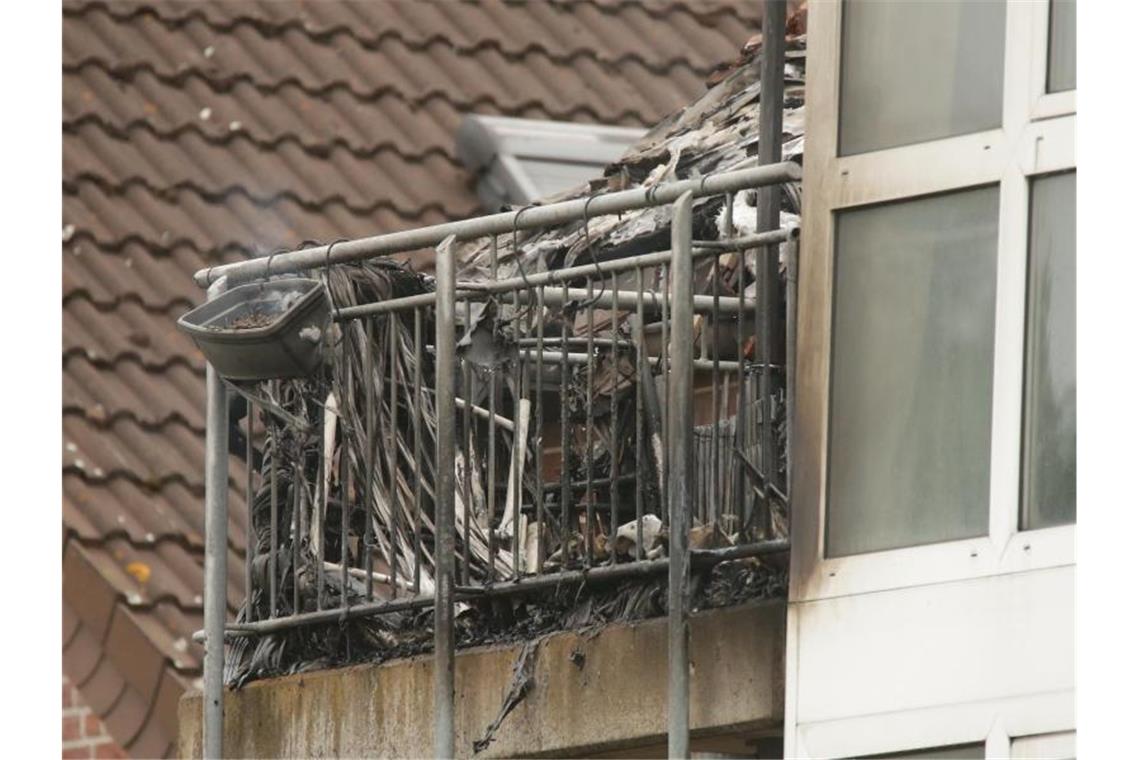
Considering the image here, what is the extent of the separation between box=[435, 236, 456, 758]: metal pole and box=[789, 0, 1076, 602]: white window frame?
92 centimetres

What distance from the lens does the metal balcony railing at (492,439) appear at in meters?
7.55

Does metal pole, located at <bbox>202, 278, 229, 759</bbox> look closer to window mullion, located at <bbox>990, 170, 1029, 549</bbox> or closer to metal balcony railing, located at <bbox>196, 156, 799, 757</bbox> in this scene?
metal balcony railing, located at <bbox>196, 156, 799, 757</bbox>

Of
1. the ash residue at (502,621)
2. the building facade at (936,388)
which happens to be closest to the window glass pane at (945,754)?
the building facade at (936,388)

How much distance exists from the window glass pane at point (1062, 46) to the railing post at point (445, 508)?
167cm

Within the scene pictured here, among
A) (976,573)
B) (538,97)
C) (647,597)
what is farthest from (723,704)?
(538,97)

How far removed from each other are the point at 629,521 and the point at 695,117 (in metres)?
2.73

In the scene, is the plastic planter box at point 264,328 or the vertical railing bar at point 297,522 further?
the vertical railing bar at point 297,522

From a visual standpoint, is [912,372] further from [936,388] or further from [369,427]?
[369,427]

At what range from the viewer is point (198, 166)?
1327cm

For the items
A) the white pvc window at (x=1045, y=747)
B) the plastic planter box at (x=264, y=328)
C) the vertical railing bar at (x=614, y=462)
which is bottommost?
the white pvc window at (x=1045, y=747)

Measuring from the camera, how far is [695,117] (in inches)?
413

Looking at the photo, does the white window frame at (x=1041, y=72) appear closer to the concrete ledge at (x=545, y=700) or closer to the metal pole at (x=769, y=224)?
the metal pole at (x=769, y=224)

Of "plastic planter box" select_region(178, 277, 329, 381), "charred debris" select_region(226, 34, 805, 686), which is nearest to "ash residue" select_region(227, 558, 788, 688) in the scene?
"charred debris" select_region(226, 34, 805, 686)

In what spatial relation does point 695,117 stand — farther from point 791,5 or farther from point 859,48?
point 791,5
